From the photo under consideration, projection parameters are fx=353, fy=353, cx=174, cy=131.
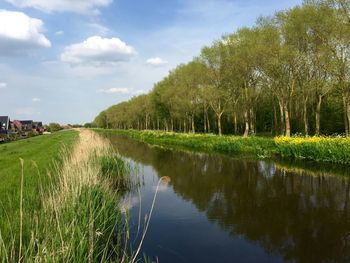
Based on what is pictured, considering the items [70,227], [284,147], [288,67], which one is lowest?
[284,147]

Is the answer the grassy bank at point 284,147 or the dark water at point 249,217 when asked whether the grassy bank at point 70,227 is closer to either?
the dark water at point 249,217

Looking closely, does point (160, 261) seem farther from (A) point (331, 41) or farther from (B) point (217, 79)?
(B) point (217, 79)

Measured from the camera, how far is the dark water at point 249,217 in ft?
31.2

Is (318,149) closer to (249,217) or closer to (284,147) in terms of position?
(284,147)

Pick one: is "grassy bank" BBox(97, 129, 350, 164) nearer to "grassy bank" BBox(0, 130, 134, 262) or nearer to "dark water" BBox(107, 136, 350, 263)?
"dark water" BBox(107, 136, 350, 263)

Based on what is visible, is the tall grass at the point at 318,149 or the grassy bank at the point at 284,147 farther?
the grassy bank at the point at 284,147

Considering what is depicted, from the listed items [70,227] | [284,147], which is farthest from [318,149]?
[70,227]

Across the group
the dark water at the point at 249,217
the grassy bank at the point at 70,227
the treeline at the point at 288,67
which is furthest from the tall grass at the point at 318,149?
the grassy bank at the point at 70,227

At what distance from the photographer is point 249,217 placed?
1257cm

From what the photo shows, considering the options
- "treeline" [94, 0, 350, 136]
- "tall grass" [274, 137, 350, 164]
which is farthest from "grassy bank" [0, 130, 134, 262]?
"treeline" [94, 0, 350, 136]

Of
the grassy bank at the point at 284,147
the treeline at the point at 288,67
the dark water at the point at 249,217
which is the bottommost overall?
the dark water at the point at 249,217

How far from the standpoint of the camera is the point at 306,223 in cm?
1176

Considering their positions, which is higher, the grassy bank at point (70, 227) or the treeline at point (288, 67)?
the treeline at point (288, 67)

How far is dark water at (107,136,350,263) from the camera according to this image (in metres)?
9.50
